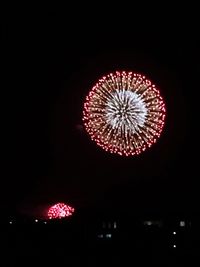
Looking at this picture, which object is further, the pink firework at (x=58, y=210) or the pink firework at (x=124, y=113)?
the pink firework at (x=58, y=210)

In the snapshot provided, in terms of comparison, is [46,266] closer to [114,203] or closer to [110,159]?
[114,203]

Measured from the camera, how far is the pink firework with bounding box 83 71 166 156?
21.0 m

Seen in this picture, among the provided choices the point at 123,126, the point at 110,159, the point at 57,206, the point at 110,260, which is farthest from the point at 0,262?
the point at 110,159

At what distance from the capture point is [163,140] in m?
25.4

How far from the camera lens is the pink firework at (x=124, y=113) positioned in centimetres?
2095

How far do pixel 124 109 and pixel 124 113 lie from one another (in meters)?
0.17

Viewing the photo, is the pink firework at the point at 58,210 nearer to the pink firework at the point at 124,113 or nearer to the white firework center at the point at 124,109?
the pink firework at the point at 124,113

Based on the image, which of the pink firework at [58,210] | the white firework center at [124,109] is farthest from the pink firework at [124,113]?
the pink firework at [58,210]

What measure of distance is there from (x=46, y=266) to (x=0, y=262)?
2.93 feet

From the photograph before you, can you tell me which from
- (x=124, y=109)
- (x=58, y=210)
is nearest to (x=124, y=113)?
(x=124, y=109)

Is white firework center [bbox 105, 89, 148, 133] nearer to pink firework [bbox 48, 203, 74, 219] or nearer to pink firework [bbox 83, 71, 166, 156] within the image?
pink firework [bbox 83, 71, 166, 156]

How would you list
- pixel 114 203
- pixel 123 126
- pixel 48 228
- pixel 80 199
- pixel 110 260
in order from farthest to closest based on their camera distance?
pixel 80 199, pixel 114 203, pixel 123 126, pixel 48 228, pixel 110 260

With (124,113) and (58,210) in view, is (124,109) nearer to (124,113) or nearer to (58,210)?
(124,113)

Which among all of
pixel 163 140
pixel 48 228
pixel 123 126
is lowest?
pixel 48 228
